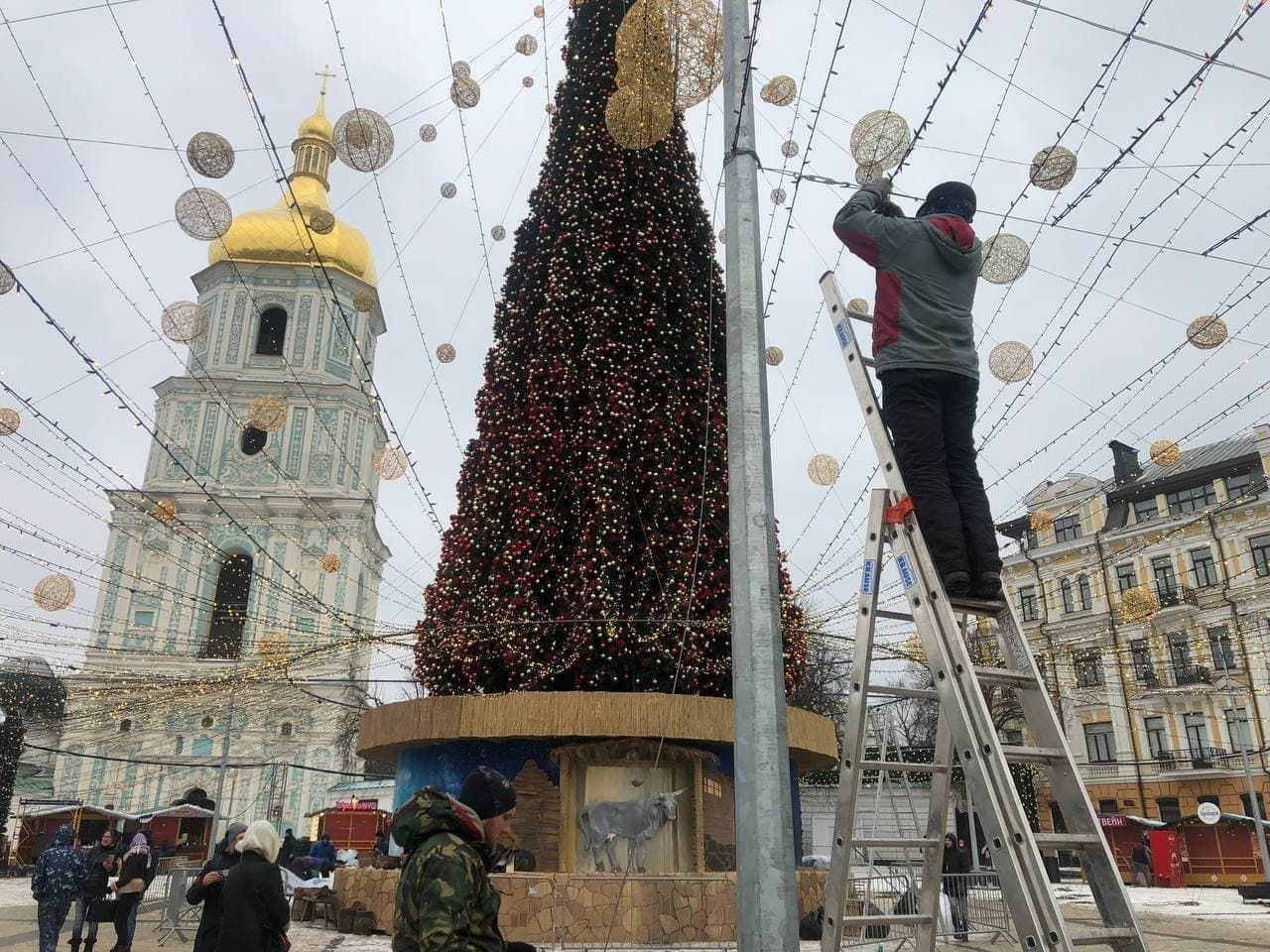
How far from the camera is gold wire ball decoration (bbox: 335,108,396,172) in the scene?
926 cm

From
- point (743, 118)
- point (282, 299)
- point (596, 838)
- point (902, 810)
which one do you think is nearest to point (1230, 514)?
point (902, 810)

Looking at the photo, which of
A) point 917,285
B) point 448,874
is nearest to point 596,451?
point 917,285

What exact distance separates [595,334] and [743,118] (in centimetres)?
692

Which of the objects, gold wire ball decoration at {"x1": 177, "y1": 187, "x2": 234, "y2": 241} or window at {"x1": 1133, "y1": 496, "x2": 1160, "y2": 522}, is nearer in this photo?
gold wire ball decoration at {"x1": 177, "y1": 187, "x2": 234, "y2": 241}

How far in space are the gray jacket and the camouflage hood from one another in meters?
2.61

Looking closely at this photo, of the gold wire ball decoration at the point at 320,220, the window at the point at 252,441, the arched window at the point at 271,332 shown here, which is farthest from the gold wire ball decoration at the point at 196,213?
the arched window at the point at 271,332

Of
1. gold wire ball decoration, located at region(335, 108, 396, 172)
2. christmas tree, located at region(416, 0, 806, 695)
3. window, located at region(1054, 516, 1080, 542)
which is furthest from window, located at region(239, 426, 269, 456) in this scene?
window, located at region(1054, 516, 1080, 542)

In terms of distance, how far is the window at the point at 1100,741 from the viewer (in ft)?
127

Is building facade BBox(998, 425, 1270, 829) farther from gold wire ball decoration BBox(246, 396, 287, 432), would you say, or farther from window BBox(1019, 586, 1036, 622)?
gold wire ball decoration BBox(246, 396, 287, 432)

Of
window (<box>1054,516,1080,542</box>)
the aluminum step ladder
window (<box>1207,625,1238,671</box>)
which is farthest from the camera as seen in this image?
window (<box>1054,516,1080,542</box>)

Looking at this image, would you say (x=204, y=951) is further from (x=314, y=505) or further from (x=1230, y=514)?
(x=1230, y=514)

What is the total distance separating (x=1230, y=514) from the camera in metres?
35.4

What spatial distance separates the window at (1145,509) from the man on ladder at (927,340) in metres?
38.6

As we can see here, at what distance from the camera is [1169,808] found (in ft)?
119
